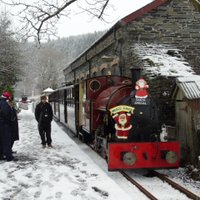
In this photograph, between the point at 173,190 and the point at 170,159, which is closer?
the point at 173,190

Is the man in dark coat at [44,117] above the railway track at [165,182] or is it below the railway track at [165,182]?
above

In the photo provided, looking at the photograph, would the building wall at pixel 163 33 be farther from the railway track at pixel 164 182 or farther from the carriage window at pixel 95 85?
the railway track at pixel 164 182

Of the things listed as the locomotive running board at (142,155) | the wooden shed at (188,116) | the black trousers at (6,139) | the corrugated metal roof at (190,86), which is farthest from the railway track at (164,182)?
the black trousers at (6,139)

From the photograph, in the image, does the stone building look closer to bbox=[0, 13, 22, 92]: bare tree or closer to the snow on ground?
the snow on ground

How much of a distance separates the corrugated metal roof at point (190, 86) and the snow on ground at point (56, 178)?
246cm

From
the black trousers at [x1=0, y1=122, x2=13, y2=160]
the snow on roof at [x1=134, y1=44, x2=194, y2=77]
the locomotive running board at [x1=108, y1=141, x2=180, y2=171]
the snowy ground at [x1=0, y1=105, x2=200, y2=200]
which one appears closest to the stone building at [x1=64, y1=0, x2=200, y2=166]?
the snow on roof at [x1=134, y1=44, x2=194, y2=77]

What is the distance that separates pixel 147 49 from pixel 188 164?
630 cm

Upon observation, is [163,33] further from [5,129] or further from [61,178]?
[61,178]

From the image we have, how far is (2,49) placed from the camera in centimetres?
2514

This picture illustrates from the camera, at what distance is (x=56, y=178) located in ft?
26.1

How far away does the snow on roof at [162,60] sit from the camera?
12.8 meters

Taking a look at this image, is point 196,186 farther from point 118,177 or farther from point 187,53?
point 187,53

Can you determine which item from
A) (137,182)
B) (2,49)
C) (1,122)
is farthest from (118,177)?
(2,49)

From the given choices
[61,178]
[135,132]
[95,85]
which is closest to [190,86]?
[135,132]
